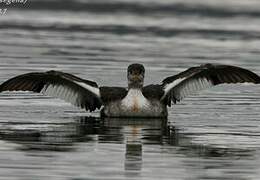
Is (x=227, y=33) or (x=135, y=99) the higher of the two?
(x=227, y=33)

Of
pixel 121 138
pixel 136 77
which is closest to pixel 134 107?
pixel 136 77

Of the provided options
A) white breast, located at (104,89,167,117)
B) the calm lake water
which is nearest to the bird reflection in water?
the calm lake water

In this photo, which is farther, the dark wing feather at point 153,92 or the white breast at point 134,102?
the dark wing feather at point 153,92

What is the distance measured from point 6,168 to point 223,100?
318 inches

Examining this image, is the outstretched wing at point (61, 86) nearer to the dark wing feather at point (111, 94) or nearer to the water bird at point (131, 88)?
the water bird at point (131, 88)

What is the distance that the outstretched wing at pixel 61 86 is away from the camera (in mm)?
20547

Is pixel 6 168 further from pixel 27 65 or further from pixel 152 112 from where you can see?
pixel 27 65

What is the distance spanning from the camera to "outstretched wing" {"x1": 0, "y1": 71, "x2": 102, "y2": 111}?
20.5 metres

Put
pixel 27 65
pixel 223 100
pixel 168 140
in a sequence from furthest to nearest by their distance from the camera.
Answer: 1. pixel 27 65
2. pixel 223 100
3. pixel 168 140

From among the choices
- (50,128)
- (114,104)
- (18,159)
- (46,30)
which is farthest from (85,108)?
(46,30)

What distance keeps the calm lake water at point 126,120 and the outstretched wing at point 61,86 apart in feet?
0.81

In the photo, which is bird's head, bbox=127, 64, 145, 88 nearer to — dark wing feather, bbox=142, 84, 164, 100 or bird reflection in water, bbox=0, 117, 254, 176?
dark wing feather, bbox=142, 84, 164, 100

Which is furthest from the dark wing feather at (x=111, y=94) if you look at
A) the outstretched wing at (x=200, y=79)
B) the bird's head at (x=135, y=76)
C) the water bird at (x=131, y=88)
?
the outstretched wing at (x=200, y=79)

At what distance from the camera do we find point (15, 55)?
96.4 ft
